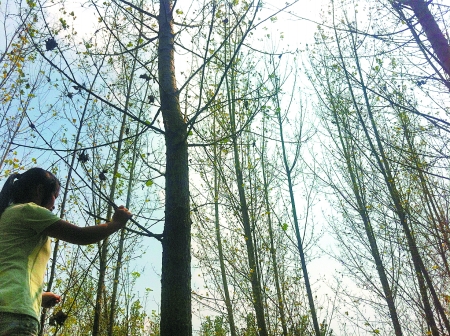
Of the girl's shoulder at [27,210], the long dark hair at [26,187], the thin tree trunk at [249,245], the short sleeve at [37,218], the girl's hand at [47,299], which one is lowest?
the girl's hand at [47,299]

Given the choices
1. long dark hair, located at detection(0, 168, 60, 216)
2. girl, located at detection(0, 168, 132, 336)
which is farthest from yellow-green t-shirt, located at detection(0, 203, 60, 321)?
long dark hair, located at detection(0, 168, 60, 216)

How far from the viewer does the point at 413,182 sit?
7.68 m

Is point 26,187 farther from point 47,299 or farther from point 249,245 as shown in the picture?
point 249,245

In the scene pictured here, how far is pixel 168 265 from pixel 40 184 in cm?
76

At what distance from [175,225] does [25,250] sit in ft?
2.24

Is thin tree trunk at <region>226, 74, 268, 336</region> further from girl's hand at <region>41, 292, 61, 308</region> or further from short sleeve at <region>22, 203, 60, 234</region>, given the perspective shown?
short sleeve at <region>22, 203, 60, 234</region>

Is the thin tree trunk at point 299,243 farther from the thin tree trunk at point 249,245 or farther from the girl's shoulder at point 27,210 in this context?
the girl's shoulder at point 27,210

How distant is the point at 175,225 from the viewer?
5.85 ft

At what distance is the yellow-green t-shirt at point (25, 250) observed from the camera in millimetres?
1395

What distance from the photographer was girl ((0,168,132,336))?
1331mm

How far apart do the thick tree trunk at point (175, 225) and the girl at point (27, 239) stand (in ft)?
0.97

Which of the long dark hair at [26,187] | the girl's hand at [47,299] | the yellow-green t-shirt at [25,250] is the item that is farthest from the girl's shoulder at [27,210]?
the girl's hand at [47,299]

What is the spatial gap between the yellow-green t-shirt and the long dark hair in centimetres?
12

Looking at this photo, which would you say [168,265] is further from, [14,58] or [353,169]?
[353,169]
